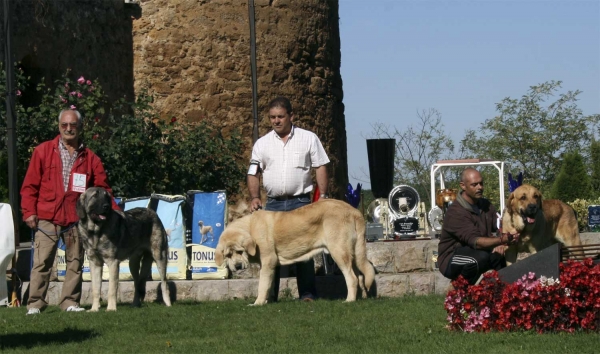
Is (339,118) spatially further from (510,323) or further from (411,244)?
(510,323)

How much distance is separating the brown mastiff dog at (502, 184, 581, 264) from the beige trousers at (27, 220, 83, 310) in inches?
157

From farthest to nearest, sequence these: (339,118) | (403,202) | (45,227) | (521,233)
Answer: (339,118) → (403,202) → (521,233) → (45,227)

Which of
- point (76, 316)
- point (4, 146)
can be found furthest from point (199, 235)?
point (4, 146)

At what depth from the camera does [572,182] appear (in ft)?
80.8

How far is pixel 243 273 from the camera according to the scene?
39.4 feet

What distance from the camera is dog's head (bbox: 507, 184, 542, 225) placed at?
1051 centimetres

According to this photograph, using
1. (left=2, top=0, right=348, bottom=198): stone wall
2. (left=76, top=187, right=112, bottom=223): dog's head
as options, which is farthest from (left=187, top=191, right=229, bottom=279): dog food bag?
(left=2, top=0, right=348, bottom=198): stone wall

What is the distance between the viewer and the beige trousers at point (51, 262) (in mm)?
10070

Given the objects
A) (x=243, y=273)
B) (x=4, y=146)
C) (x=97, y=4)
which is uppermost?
(x=97, y=4)

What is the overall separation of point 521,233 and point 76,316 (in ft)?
14.0

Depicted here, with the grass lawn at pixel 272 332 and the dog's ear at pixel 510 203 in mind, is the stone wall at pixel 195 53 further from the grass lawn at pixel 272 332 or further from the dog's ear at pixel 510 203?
the grass lawn at pixel 272 332

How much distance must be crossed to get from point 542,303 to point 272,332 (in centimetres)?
190

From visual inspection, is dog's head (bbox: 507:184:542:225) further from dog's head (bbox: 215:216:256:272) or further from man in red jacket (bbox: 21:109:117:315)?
man in red jacket (bbox: 21:109:117:315)

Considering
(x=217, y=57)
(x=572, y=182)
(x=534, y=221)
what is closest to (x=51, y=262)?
(x=534, y=221)
